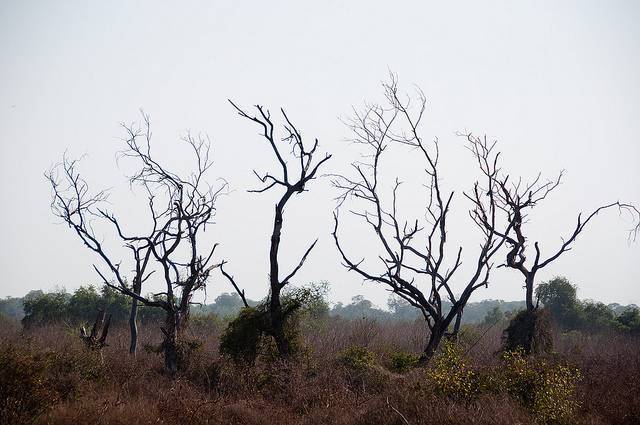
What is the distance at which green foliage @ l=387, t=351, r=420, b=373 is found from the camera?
15148 mm

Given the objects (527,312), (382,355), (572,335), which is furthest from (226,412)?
(572,335)

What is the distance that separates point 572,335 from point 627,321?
3940 mm

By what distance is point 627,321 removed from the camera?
33906 mm

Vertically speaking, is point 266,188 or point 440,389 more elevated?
point 266,188

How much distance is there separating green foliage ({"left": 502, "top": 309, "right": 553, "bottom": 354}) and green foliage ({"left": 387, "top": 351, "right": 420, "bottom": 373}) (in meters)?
3.46

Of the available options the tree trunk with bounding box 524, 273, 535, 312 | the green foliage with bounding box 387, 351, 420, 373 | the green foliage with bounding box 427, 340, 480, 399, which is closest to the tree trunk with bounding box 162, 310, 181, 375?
the green foliage with bounding box 387, 351, 420, 373

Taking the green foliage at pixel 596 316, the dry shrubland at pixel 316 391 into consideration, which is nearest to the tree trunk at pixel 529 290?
the dry shrubland at pixel 316 391

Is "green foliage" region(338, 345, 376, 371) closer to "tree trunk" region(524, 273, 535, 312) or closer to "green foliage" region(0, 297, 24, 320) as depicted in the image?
"tree trunk" region(524, 273, 535, 312)

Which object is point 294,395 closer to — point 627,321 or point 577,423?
point 577,423

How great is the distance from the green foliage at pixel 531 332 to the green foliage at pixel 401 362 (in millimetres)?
3465

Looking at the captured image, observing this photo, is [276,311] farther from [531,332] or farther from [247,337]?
[531,332]

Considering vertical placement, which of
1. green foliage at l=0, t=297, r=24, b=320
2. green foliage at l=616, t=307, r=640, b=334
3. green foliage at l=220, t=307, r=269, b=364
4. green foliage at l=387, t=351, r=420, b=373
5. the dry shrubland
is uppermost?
green foliage at l=0, t=297, r=24, b=320

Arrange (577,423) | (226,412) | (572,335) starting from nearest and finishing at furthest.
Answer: (577,423) < (226,412) < (572,335)

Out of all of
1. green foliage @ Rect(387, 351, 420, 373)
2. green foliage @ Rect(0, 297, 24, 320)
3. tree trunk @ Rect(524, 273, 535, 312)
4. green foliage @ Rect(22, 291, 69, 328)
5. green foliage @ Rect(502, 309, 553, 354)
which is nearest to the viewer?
green foliage @ Rect(387, 351, 420, 373)
